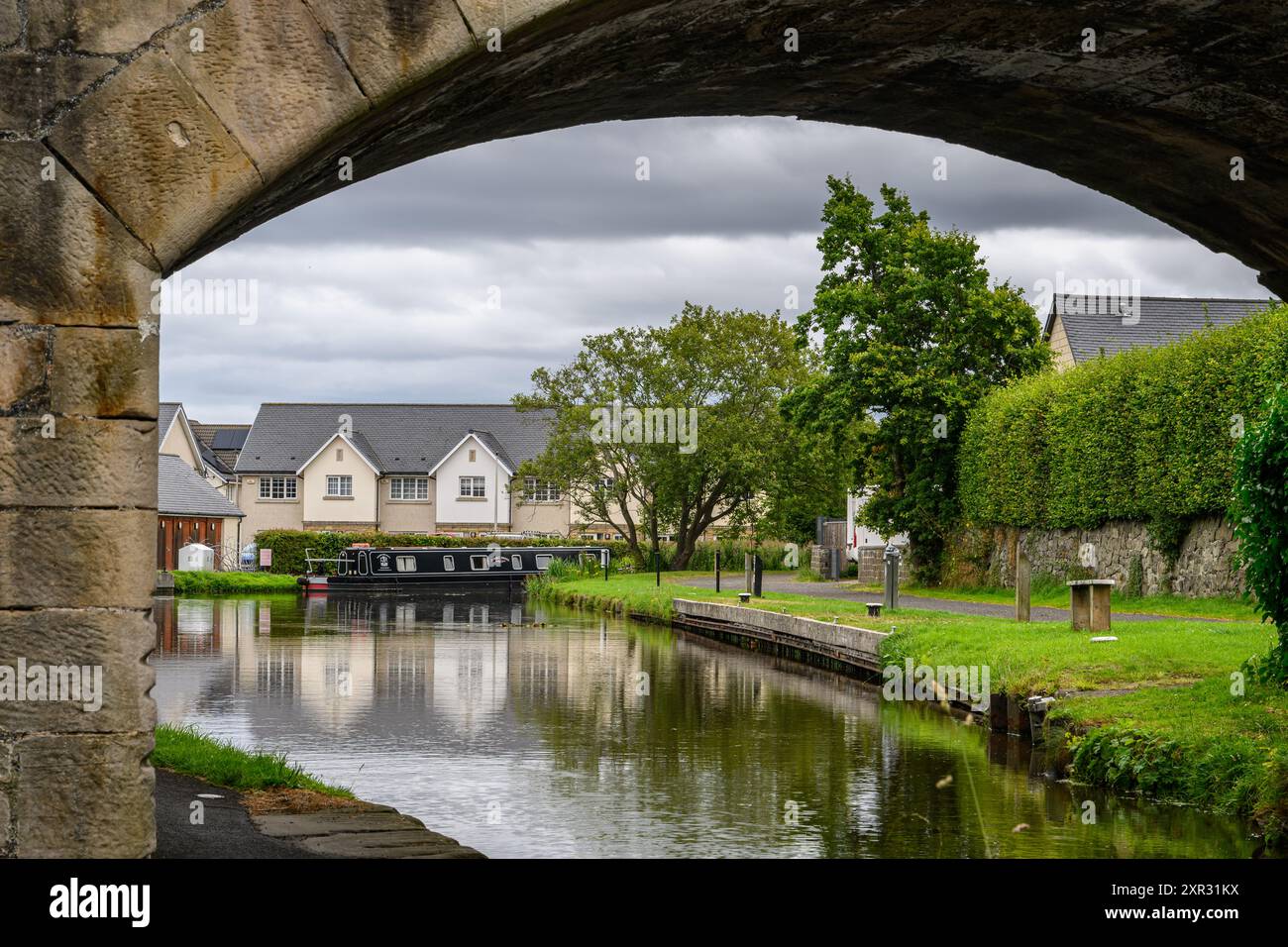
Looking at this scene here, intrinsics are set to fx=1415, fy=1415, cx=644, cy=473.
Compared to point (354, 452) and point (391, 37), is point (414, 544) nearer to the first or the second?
point (354, 452)

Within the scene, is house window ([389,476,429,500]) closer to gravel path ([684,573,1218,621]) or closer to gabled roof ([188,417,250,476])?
Answer: gravel path ([684,573,1218,621])

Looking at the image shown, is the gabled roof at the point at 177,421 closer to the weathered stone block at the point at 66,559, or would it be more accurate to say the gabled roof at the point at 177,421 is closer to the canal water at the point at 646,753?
the canal water at the point at 646,753

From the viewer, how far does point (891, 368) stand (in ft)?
96.5

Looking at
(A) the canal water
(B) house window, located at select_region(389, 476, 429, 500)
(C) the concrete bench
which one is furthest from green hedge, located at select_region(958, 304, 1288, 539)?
(B) house window, located at select_region(389, 476, 429, 500)

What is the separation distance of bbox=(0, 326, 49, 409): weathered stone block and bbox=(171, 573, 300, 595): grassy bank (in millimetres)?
42549

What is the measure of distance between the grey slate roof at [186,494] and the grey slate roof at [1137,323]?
29730 mm

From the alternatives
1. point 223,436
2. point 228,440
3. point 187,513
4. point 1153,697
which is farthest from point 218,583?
point 223,436

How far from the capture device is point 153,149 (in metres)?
3.96

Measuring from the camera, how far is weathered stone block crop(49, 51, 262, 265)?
395cm

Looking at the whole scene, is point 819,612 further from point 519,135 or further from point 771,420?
point 771,420

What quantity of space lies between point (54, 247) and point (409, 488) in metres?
65.6

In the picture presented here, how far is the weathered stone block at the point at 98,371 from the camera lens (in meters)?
3.98

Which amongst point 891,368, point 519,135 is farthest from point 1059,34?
point 891,368
